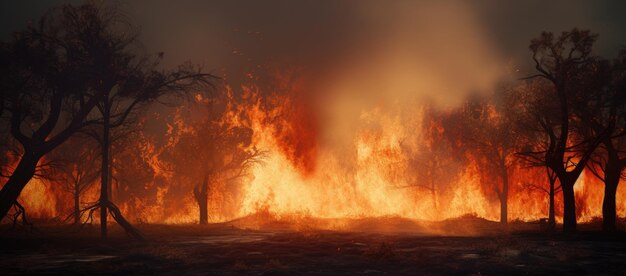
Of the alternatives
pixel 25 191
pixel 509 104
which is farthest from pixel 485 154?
pixel 25 191

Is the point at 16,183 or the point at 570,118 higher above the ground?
the point at 570,118

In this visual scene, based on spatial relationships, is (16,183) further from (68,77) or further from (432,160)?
(432,160)

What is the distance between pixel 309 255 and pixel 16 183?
1527 centimetres

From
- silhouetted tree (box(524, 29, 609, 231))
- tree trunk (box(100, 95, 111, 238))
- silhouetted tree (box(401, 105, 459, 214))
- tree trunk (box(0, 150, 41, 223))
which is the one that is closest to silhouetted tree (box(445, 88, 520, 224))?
silhouetted tree (box(401, 105, 459, 214))

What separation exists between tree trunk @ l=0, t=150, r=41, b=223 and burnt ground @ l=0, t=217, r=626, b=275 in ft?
5.89

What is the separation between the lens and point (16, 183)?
24688 millimetres

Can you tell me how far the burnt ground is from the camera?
16703 mm

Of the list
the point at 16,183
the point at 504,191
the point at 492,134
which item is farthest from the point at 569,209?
the point at 16,183

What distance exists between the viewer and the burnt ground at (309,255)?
54.8 ft

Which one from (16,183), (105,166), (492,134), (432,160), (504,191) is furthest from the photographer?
(432,160)

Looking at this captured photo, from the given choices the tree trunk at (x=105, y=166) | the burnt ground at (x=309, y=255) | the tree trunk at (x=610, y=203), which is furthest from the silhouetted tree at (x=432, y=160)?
the tree trunk at (x=105, y=166)

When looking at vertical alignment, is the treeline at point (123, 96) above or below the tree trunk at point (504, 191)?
above

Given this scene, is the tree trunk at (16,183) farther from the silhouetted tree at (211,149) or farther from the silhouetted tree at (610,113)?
the silhouetted tree at (610,113)

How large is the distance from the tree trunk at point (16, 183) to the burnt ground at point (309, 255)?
5.89 ft
